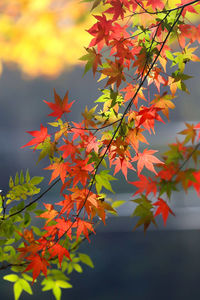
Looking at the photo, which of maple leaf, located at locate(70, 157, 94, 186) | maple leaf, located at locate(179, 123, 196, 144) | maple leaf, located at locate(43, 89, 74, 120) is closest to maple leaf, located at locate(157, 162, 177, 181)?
maple leaf, located at locate(179, 123, 196, 144)

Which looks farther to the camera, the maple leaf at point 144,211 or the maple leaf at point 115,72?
the maple leaf at point 144,211

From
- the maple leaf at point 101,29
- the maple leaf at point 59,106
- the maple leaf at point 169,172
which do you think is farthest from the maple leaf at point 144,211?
the maple leaf at point 101,29

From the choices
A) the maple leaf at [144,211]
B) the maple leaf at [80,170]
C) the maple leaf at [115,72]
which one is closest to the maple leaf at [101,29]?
the maple leaf at [115,72]

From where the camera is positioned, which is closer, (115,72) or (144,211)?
(115,72)

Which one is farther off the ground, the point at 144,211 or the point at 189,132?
the point at 189,132

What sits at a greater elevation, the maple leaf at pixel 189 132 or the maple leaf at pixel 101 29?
the maple leaf at pixel 101 29

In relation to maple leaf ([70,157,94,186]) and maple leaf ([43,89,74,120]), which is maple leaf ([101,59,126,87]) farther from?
maple leaf ([70,157,94,186])

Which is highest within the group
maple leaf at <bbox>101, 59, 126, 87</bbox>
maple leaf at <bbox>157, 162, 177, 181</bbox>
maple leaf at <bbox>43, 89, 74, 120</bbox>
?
maple leaf at <bbox>101, 59, 126, 87</bbox>

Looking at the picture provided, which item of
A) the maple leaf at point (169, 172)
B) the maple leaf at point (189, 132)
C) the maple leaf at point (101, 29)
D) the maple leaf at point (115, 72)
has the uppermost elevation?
the maple leaf at point (101, 29)

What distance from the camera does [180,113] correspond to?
2330 mm

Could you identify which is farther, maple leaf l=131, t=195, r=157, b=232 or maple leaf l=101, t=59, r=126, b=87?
maple leaf l=131, t=195, r=157, b=232

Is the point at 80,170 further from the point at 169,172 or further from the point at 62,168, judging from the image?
the point at 169,172

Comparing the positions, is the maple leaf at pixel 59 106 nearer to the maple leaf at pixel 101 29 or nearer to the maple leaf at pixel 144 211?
the maple leaf at pixel 101 29

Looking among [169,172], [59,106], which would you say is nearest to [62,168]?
[59,106]
